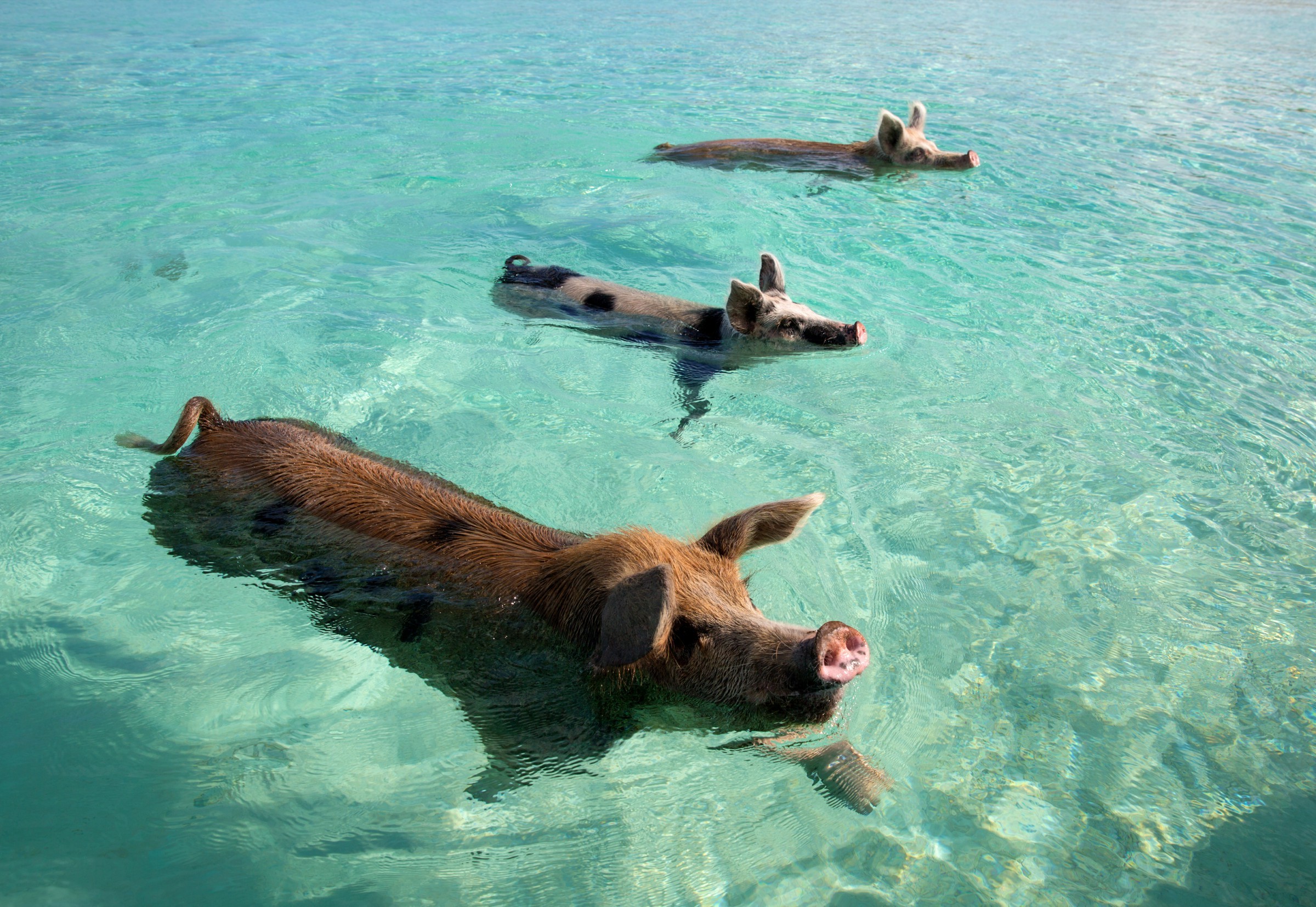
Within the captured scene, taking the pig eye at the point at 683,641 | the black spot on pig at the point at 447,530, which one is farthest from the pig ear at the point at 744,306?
the pig eye at the point at 683,641

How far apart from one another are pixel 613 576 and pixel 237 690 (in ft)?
6.72

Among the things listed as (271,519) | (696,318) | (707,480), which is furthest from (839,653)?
(696,318)

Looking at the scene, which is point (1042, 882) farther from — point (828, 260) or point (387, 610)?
point (828, 260)

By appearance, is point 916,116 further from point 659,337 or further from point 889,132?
point 659,337

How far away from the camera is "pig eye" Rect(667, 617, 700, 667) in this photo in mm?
3398

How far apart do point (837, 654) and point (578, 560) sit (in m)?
1.23

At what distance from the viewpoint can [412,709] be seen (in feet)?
13.5

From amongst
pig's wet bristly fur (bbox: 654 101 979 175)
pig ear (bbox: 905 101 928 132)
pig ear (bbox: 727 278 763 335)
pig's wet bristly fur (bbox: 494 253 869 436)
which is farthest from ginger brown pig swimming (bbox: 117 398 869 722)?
pig ear (bbox: 905 101 928 132)

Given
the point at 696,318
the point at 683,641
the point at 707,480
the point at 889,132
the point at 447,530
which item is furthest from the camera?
the point at 889,132

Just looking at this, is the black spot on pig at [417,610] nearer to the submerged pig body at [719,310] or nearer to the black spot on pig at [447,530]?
the black spot on pig at [447,530]

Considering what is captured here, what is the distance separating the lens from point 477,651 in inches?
148

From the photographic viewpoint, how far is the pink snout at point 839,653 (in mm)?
2869

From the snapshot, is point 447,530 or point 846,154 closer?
point 447,530

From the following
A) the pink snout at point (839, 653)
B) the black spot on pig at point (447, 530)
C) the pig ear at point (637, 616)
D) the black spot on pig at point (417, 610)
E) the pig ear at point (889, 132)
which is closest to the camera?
the pink snout at point (839, 653)
